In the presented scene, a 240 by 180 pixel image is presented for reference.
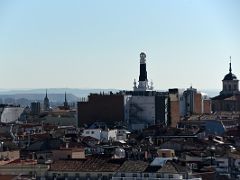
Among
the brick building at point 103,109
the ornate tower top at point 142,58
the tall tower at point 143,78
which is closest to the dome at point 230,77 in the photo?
the tall tower at point 143,78

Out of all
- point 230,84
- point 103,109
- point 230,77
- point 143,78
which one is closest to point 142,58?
point 143,78

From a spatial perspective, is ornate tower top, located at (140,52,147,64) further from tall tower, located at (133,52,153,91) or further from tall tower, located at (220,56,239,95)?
tall tower, located at (220,56,239,95)

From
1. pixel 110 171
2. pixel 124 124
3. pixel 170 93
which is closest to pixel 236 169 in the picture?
pixel 110 171

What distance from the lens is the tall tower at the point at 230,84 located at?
136m

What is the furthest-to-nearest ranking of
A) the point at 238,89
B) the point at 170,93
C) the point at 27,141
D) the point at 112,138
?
the point at 238,89, the point at 170,93, the point at 112,138, the point at 27,141

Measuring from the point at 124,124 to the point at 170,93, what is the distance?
10.9 metres

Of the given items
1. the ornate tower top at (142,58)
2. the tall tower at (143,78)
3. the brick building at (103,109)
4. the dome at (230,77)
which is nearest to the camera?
the brick building at (103,109)

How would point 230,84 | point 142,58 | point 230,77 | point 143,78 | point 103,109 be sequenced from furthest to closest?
point 230,84, point 230,77, point 142,58, point 143,78, point 103,109

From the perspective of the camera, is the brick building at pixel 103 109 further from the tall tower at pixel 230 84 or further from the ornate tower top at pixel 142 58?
the tall tower at pixel 230 84

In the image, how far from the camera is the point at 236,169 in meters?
47.4

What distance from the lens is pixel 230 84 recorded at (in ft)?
457

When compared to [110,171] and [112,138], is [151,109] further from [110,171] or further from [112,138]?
[110,171]

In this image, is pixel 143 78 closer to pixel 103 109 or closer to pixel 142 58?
pixel 142 58

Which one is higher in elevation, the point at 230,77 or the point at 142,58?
the point at 142,58
